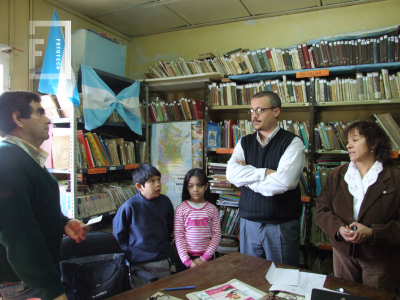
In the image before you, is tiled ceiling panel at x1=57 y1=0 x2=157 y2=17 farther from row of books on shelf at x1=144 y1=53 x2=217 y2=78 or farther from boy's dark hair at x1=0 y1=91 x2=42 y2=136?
boy's dark hair at x1=0 y1=91 x2=42 y2=136

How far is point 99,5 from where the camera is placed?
3.25 m

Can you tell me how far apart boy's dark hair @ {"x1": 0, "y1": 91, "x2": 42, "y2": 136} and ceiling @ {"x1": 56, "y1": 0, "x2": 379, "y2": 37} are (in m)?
2.34

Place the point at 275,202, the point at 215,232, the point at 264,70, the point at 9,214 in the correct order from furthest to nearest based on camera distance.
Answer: the point at 264,70 → the point at 215,232 → the point at 275,202 → the point at 9,214

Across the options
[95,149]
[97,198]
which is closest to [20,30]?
[95,149]

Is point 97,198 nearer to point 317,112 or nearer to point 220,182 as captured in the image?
point 220,182

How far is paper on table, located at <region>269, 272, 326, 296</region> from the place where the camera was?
3.87 ft

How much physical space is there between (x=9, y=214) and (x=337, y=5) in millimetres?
3542

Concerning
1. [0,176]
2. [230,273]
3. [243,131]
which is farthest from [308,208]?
[0,176]

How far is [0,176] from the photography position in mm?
1034

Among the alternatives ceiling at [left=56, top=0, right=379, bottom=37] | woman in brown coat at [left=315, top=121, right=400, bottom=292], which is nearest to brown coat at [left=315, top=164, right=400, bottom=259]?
woman in brown coat at [left=315, top=121, right=400, bottom=292]

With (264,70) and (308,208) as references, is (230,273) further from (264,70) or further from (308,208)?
(264,70)

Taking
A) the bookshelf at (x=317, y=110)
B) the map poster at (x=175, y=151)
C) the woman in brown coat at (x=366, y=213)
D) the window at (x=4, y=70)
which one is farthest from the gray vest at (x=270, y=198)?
the window at (x=4, y=70)

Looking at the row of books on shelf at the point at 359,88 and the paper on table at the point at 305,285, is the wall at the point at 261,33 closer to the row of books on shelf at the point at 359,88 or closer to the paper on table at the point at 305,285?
the row of books on shelf at the point at 359,88

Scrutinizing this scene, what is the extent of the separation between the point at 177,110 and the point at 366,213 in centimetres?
233
